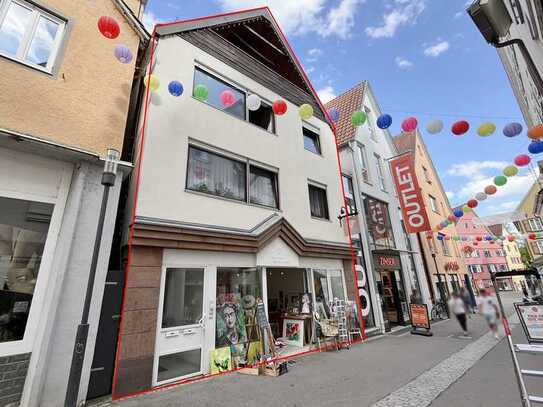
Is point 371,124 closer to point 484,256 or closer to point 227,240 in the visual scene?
point 227,240

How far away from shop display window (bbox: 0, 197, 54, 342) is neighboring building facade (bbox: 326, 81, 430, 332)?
9900mm

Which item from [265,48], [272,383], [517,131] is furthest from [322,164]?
[272,383]

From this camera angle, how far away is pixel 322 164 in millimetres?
11992

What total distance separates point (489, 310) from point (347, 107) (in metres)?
16.8

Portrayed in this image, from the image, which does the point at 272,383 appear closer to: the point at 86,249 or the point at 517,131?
the point at 86,249

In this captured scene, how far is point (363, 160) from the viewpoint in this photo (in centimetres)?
1490

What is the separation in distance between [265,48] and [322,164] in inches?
217

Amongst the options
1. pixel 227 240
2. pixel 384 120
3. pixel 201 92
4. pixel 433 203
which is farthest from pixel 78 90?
pixel 433 203

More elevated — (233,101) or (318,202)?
(233,101)

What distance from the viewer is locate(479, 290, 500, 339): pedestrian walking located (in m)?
1.25

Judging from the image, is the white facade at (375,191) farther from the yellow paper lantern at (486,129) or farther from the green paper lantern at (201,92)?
the green paper lantern at (201,92)

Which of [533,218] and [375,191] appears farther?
[533,218]

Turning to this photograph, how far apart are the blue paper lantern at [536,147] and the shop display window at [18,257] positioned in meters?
11.7

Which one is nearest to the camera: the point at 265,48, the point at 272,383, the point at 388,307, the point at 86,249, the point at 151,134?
the point at 86,249
